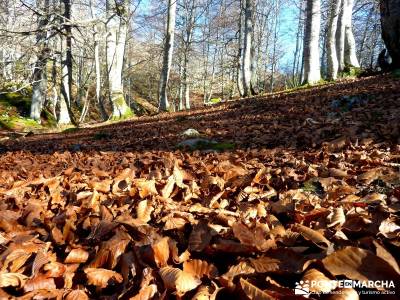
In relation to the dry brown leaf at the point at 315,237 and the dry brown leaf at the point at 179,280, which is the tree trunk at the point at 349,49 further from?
the dry brown leaf at the point at 179,280

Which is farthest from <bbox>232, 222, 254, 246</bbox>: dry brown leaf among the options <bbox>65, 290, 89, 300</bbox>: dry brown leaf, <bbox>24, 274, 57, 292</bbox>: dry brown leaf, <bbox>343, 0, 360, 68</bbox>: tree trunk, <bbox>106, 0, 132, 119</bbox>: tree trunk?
<bbox>343, 0, 360, 68</bbox>: tree trunk

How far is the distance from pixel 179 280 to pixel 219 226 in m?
0.44

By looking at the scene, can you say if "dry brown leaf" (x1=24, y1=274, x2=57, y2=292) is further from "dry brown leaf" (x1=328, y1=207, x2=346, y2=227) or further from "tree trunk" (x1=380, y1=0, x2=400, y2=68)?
"tree trunk" (x1=380, y1=0, x2=400, y2=68)

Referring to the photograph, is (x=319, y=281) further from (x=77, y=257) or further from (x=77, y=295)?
(x=77, y=257)

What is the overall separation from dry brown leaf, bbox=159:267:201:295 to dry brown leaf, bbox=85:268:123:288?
23cm

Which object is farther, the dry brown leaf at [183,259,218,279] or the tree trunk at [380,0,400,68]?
the tree trunk at [380,0,400,68]

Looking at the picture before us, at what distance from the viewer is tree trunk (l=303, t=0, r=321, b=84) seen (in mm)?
10453

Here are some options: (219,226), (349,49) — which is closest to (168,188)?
(219,226)

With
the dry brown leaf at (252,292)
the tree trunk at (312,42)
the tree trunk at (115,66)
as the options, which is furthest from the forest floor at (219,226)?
the tree trunk at (115,66)

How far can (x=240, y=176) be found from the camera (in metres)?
2.75

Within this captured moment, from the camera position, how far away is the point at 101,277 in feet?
4.87

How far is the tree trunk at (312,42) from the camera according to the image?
10.5 metres

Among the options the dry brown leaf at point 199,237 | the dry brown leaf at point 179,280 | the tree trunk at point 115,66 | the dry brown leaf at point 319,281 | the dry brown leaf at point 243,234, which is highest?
the tree trunk at point 115,66

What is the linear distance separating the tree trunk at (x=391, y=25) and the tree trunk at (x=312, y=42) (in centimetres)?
213
